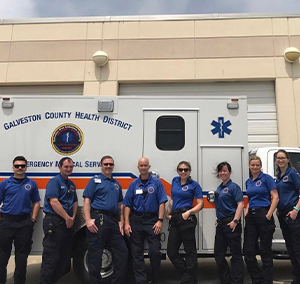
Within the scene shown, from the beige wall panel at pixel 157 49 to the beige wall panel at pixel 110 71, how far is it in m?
0.38

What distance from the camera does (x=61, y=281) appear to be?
5246 mm

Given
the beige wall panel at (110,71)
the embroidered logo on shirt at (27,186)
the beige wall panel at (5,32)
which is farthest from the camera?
the beige wall panel at (5,32)

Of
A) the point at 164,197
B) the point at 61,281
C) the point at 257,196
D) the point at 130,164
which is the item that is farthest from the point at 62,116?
the point at 257,196

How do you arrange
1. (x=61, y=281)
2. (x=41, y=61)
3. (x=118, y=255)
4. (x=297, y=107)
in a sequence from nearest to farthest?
1. (x=118, y=255)
2. (x=61, y=281)
3. (x=297, y=107)
4. (x=41, y=61)

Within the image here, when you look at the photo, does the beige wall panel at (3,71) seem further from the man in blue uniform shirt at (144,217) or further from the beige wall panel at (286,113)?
the beige wall panel at (286,113)

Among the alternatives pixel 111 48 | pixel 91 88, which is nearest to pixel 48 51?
pixel 91 88

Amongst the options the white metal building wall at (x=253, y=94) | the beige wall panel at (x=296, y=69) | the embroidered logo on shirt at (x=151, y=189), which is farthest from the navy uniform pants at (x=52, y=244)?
the beige wall panel at (x=296, y=69)

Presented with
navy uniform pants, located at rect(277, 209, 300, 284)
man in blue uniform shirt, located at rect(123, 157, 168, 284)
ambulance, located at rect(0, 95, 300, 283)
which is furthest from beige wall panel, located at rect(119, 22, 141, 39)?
navy uniform pants, located at rect(277, 209, 300, 284)

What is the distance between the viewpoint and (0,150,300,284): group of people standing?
4324 millimetres

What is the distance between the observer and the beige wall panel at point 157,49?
34.5ft

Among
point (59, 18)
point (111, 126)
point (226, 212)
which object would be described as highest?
point (59, 18)

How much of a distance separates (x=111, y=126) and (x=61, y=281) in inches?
107

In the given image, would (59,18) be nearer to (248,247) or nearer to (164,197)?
(164,197)

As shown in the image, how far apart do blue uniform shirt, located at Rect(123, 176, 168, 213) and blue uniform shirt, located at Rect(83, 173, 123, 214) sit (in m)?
0.18
